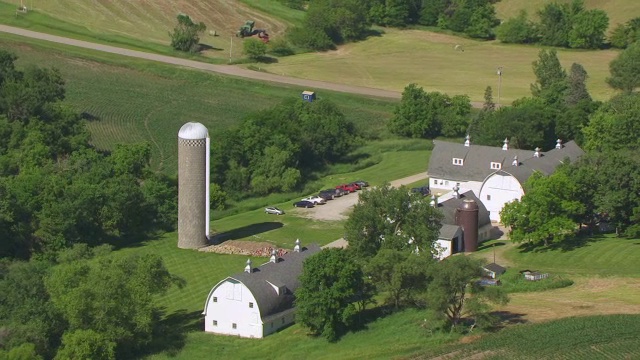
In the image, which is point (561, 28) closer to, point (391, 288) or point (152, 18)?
point (152, 18)

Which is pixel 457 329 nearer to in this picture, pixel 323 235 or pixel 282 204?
pixel 323 235

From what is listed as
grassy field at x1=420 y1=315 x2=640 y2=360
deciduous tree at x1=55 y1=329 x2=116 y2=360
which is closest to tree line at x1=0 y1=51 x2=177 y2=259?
deciduous tree at x1=55 y1=329 x2=116 y2=360

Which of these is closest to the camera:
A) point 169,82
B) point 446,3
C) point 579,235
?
point 579,235

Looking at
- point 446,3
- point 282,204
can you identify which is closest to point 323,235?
point 282,204

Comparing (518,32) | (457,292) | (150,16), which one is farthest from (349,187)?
(518,32)

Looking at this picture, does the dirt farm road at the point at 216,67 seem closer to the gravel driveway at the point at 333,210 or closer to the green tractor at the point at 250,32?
the green tractor at the point at 250,32

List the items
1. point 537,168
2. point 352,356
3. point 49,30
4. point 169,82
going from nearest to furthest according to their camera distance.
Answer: point 352,356
point 537,168
point 169,82
point 49,30
